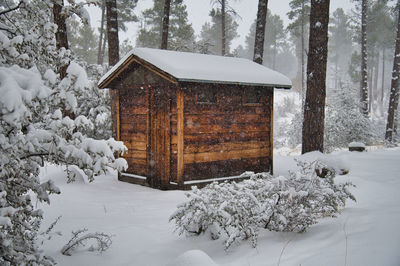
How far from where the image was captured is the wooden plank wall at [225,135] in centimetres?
839

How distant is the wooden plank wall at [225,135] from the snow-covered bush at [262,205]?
3.92 meters

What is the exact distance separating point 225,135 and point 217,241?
4.80 metres

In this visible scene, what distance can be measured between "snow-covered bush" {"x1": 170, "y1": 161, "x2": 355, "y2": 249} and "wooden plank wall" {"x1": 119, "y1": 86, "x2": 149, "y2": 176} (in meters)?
5.00

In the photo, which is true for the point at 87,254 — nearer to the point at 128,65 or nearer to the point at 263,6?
the point at 128,65

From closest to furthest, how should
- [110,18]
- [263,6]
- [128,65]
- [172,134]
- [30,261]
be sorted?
1. [30,261]
2. [172,134]
3. [128,65]
4. [110,18]
5. [263,6]

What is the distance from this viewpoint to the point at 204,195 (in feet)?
14.7

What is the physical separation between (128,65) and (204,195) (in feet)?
18.9

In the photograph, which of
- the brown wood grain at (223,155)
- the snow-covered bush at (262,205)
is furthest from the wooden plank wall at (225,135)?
the snow-covered bush at (262,205)

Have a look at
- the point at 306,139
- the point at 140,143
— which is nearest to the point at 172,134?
the point at 140,143

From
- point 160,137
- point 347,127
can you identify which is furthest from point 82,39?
point 160,137

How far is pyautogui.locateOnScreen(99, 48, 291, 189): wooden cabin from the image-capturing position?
26.9ft

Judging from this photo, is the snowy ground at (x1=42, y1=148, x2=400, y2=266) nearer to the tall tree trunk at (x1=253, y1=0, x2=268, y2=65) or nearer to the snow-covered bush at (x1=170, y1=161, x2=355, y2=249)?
the snow-covered bush at (x1=170, y1=161, x2=355, y2=249)

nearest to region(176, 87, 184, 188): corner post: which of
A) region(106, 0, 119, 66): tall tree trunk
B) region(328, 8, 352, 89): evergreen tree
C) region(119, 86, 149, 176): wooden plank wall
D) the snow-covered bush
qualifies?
region(119, 86, 149, 176): wooden plank wall

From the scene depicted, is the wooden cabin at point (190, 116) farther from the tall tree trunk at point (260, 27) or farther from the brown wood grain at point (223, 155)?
the tall tree trunk at point (260, 27)
